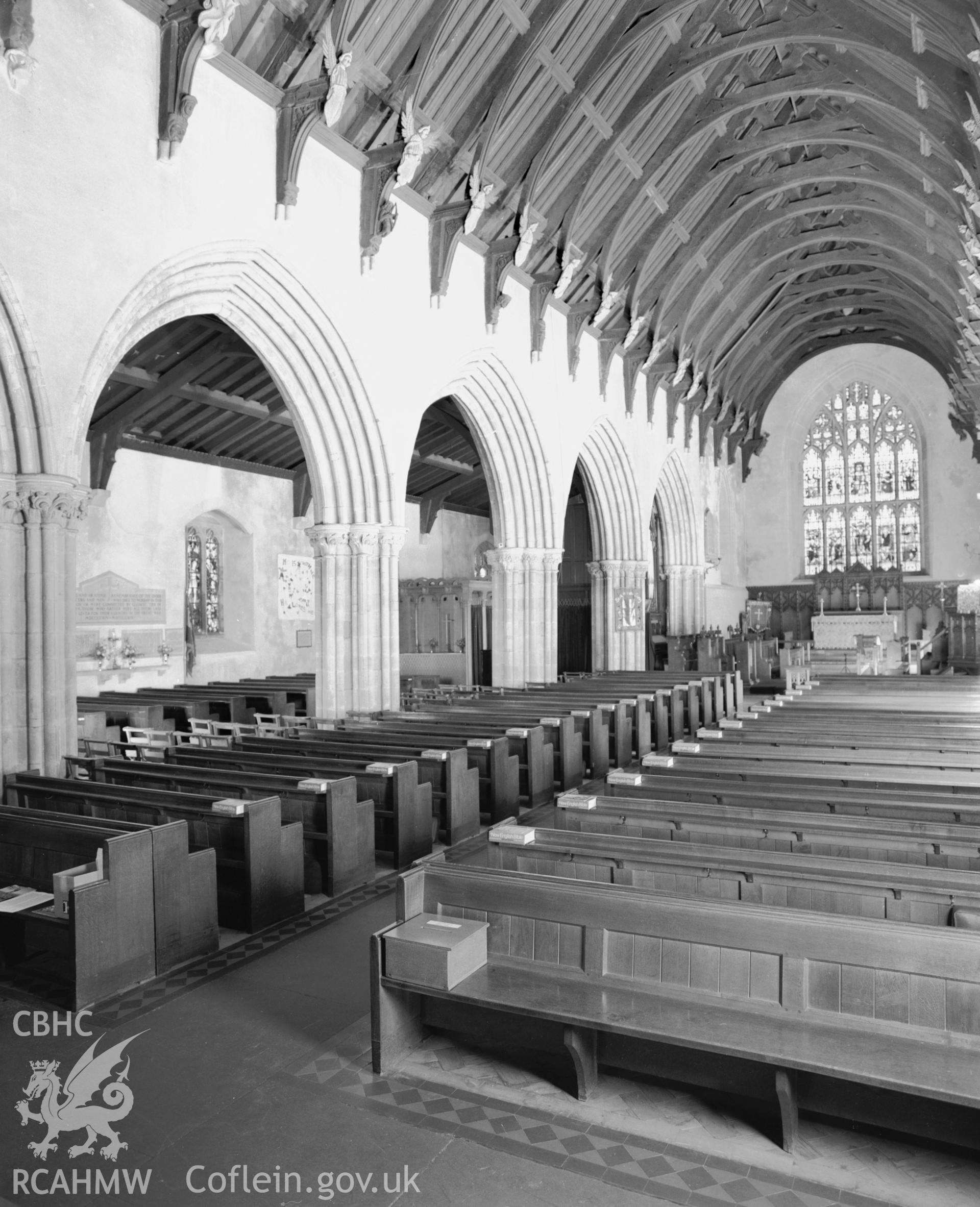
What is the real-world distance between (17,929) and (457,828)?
11.6ft

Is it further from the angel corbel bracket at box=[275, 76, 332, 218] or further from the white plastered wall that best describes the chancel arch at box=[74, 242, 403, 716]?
the angel corbel bracket at box=[275, 76, 332, 218]

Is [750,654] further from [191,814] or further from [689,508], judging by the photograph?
[191,814]

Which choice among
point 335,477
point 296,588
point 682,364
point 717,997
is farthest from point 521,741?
point 682,364

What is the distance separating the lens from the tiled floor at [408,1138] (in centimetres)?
307

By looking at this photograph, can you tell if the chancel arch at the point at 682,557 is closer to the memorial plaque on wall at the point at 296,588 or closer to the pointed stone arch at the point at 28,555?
the memorial plaque on wall at the point at 296,588

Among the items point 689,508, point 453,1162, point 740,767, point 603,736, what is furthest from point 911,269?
point 453,1162

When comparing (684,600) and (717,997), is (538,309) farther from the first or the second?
(717,997)

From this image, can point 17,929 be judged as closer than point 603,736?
Yes

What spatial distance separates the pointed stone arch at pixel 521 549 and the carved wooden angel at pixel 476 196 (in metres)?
3.99

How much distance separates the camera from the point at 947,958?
3188 mm

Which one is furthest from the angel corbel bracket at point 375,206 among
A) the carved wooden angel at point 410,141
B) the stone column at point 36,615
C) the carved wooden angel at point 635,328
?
the carved wooden angel at point 635,328

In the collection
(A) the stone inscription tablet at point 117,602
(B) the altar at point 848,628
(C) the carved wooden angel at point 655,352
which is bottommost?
(B) the altar at point 848,628

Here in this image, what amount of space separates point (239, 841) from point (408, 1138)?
9.47 feet

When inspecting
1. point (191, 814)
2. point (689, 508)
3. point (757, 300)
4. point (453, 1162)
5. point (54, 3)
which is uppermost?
point (757, 300)
